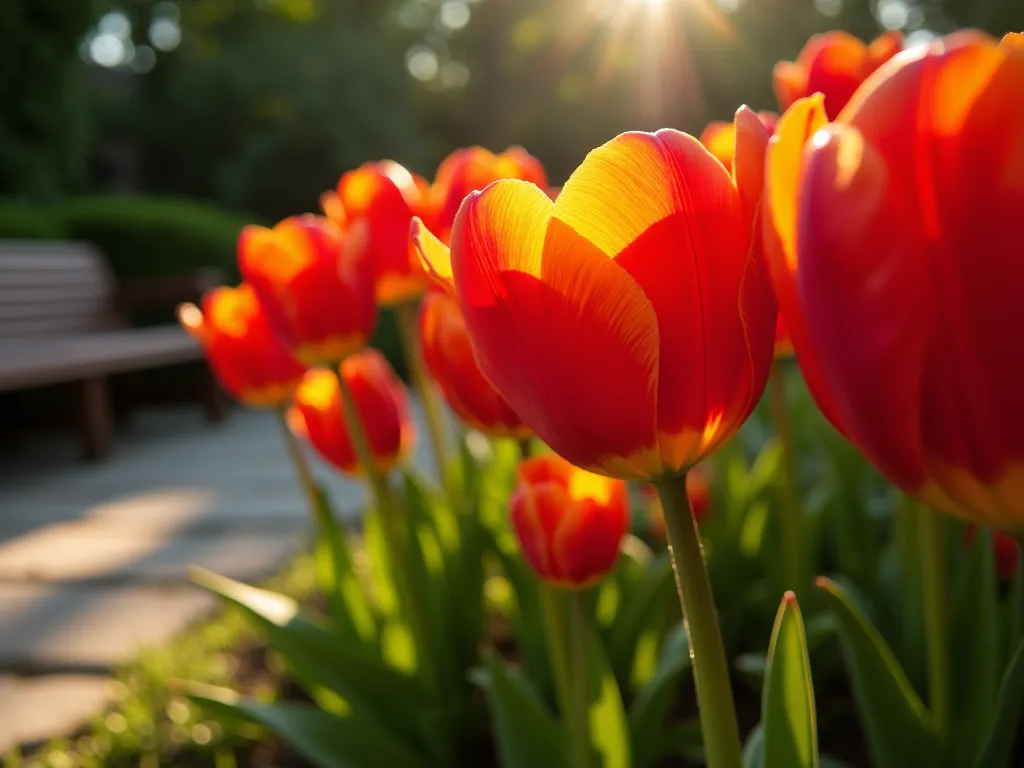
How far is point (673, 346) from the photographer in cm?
44

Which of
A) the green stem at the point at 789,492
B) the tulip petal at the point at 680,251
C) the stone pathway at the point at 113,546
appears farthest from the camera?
the stone pathway at the point at 113,546

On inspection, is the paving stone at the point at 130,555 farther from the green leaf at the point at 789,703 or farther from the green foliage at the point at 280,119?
the green foliage at the point at 280,119

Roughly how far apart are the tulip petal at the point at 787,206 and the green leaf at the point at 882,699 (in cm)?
35

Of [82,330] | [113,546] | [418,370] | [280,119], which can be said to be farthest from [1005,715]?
[280,119]

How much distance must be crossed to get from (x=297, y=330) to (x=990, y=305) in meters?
0.74

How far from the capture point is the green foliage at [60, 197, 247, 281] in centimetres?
Result: 620

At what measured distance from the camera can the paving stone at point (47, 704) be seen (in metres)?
1.56

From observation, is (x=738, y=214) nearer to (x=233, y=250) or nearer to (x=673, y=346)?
(x=673, y=346)

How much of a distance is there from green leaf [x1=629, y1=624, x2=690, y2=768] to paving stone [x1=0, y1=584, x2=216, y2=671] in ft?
4.09

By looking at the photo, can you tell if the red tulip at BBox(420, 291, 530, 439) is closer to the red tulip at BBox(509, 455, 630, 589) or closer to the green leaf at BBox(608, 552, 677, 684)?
the red tulip at BBox(509, 455, 630, 589)

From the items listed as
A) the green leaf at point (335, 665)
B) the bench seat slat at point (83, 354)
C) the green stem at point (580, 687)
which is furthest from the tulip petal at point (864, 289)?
the bench seat slat at point (83, 354)

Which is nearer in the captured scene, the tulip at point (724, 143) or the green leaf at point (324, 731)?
the tulip at point (724, 143)

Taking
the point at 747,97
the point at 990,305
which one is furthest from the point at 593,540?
the point at 747,97

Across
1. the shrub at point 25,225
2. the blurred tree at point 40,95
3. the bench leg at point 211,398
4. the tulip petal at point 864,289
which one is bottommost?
the tulip petal at point 864,289
